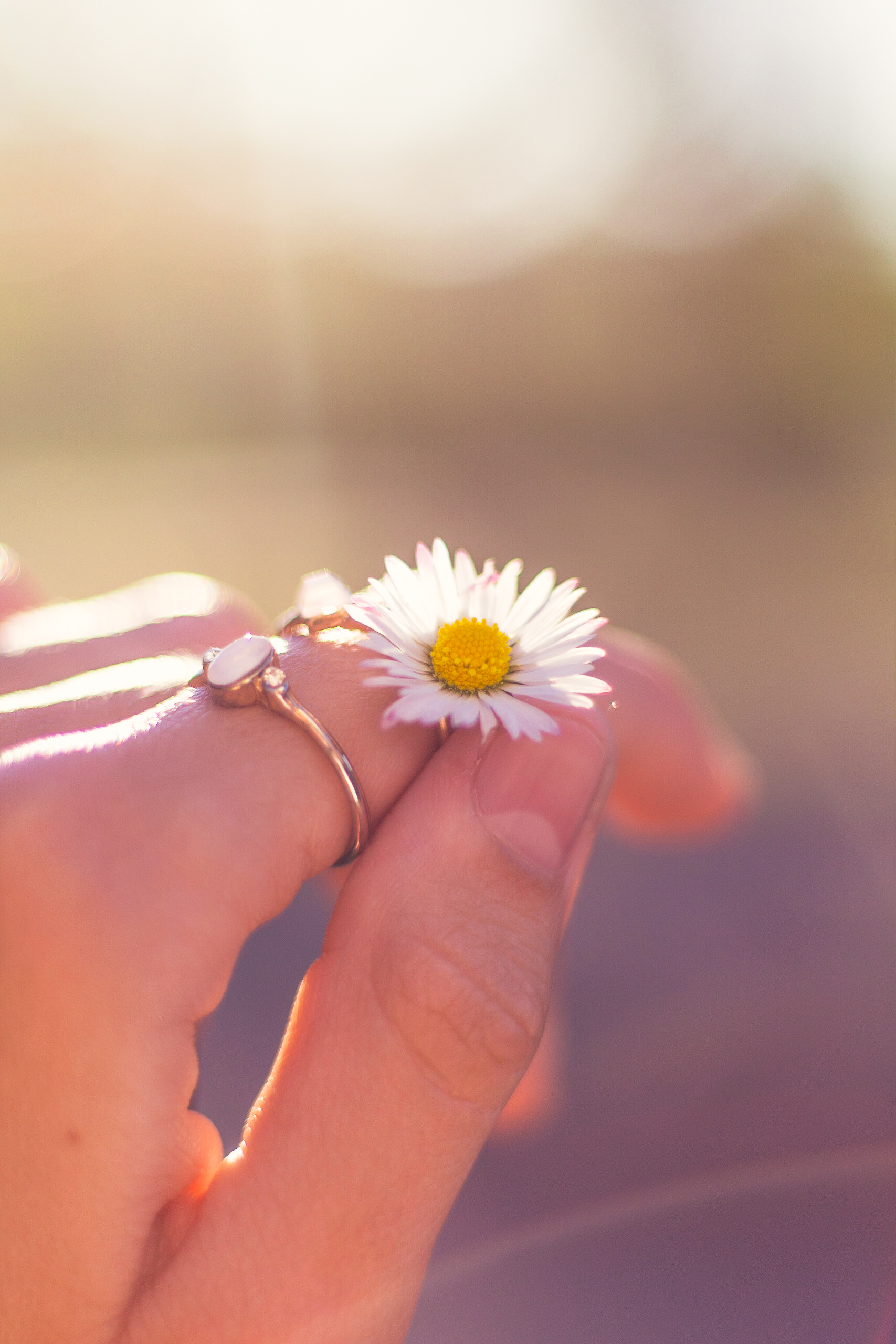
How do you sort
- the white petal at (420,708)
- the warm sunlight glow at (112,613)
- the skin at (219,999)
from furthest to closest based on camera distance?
the warm sunlight glow at (112,613), the white petal at (420,708), the skin at (219,999)

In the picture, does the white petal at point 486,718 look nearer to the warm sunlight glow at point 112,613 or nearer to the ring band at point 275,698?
the ring band at point 275,698

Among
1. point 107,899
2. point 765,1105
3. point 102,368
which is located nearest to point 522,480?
point 102,368

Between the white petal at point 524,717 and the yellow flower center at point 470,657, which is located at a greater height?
the yellow flower center at point 470,657

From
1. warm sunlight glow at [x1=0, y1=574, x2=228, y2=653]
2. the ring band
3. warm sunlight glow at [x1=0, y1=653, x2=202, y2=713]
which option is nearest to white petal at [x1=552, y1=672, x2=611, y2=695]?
the ring band

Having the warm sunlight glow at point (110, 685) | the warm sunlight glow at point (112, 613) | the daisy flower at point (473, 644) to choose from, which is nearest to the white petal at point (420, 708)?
the daisy flower at point (473, 644)

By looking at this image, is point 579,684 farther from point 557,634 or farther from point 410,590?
point 410,590

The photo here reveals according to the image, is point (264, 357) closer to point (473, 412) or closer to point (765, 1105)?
point (473, 412)
